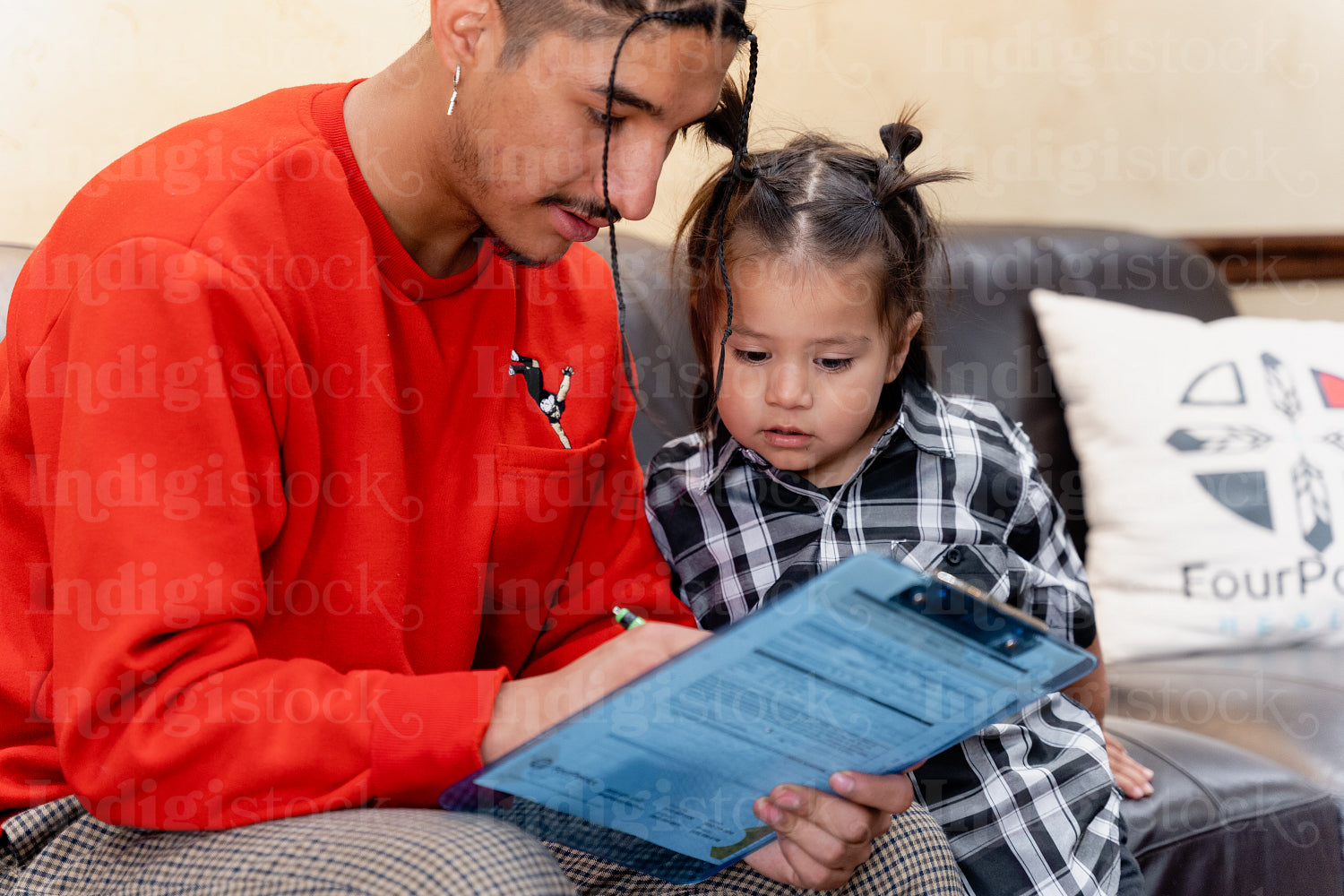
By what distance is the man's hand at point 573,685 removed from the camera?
735mm

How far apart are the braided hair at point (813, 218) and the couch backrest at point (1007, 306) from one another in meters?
0.25

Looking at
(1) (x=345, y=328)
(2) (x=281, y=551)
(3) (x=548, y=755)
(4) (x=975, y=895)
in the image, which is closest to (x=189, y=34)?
(1) (x=345, y=328)

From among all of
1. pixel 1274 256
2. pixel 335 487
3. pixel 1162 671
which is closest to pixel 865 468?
pixel 335 487

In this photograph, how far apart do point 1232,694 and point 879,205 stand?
2.52ft

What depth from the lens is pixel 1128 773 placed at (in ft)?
3.99

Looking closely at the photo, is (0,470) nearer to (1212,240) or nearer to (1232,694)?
(1232,694)

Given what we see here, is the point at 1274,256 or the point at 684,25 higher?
the point at 684,25

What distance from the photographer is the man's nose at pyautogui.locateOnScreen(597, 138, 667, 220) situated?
885 millimetres

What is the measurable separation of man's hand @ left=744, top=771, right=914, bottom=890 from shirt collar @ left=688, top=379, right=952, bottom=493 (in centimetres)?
42

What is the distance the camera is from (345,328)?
89cm

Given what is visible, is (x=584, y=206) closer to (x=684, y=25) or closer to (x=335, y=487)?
(x=684, y=25)

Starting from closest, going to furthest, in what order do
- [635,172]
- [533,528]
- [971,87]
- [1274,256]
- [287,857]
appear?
[287,857] → [635,172] → [533,528] → [971,87] → [1274,256]

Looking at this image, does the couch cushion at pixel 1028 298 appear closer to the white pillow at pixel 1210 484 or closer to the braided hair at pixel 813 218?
the white pillow at pixel 1210 484

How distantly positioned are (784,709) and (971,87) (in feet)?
5.12
